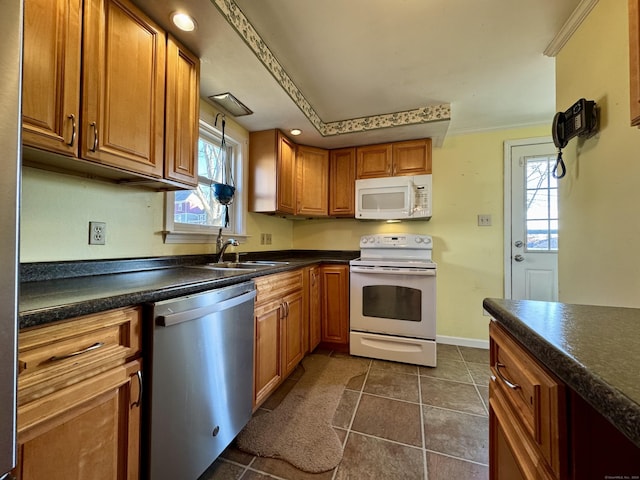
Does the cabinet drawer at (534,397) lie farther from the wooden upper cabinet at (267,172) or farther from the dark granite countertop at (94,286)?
the wooden upper cabinet at (267,172)

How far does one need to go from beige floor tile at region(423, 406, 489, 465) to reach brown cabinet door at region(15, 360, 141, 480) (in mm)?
1393

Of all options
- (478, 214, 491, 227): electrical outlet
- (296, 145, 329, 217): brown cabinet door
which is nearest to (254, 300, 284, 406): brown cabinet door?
(296, 145, 329, 217): brown cabinet door

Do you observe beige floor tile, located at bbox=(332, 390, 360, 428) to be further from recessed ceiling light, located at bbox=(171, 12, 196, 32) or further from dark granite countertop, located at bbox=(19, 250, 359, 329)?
recessed ceiling light, located at bbox=(171, 12, 196, 32)

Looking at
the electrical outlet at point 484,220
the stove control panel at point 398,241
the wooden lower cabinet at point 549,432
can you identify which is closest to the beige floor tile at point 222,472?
the wooden lower cabinet at point 549,432

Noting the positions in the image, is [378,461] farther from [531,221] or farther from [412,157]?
[531,221]

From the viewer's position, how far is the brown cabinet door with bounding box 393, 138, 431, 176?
107 inches

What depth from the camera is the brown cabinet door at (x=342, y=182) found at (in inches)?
117

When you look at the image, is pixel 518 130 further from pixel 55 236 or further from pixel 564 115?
pixel 55 236

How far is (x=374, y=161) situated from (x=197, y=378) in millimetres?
2538

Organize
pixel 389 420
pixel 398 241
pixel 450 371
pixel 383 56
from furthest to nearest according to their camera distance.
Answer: pixel 398 241 → pixel 450 371 → pixel 383 56 → pixel 389 420

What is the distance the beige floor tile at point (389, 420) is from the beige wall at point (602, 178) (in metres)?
1.14

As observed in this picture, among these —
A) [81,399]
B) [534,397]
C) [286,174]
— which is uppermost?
[286,174]

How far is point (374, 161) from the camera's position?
288 cm

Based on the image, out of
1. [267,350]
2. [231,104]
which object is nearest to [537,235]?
[267,350]
